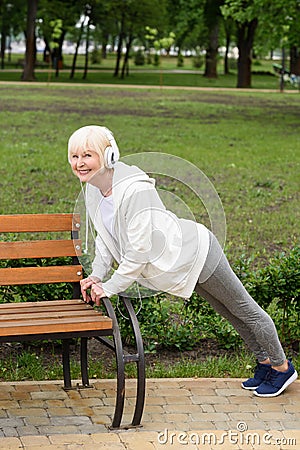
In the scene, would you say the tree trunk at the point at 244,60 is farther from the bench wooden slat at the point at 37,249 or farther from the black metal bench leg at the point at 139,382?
the black metal bench leg at the point at 139,382

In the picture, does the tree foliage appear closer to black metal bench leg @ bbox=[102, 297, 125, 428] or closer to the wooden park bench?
the wooden park bench

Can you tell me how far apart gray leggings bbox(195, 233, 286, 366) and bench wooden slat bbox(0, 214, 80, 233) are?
748 mm

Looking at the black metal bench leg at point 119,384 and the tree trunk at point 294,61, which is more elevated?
the black metal bench leg at point 119,384

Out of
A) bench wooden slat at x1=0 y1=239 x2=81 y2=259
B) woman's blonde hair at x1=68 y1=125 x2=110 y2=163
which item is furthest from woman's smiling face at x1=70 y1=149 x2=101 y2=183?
bench wooden slat at x1=0 y1=239 x2=81 y2=259

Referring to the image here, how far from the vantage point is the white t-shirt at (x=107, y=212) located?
4328mm

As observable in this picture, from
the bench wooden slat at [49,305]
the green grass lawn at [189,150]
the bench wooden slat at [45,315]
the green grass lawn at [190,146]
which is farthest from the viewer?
the green grass lawn at [190,146]

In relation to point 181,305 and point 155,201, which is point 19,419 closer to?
point 155,201

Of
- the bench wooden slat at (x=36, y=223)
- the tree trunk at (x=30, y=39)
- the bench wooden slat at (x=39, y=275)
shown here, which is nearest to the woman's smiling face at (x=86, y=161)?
the bench wooden slat at (x=36, y=223)

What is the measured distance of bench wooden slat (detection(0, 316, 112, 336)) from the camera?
407 cm

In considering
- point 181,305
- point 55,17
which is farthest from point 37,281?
point 55,17

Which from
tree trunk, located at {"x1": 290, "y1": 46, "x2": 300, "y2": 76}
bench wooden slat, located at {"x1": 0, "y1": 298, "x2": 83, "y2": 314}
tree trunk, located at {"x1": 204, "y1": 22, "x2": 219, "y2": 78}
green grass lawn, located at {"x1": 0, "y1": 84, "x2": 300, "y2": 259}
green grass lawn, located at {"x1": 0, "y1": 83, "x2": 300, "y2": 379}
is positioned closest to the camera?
bench wooden slat, located at {"x1": 0, "y1": 298, "x2": 83, "y2": 314}

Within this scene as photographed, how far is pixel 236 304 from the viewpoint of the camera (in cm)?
461

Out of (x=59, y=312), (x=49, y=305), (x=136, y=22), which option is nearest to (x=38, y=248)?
(x=49, y=305)

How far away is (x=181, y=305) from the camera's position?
19.8 feet
